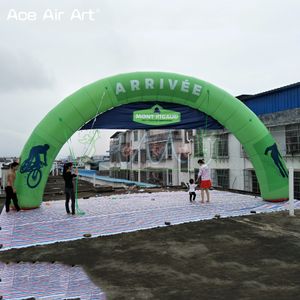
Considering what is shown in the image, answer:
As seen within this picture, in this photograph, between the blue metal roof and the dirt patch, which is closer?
the dirt patch

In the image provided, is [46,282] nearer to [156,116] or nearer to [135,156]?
[156,116]

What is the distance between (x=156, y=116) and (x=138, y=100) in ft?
2.73

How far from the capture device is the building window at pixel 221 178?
18.8 metres

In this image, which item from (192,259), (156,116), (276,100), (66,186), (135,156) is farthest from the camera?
(135,156)

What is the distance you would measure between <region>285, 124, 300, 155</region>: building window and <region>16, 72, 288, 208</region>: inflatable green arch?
4.60m

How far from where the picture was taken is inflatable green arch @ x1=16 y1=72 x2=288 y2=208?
8.77 m

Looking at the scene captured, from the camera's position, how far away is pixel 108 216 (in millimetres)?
8172

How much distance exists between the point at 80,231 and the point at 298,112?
36.2 feet

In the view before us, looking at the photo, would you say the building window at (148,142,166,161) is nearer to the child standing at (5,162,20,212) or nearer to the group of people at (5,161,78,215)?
the group of people at (5,161,78,215)

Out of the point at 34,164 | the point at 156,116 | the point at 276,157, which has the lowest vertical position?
the point at 34,164

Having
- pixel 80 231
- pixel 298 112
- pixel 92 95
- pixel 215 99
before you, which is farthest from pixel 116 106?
pixel 298 112

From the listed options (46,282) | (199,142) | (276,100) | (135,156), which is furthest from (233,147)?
(135,156)

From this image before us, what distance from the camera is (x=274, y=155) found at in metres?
9.73

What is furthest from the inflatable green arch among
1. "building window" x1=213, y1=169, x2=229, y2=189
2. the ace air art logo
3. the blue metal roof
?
"building window" x1=213, y1=169, x2=229, y2=189
